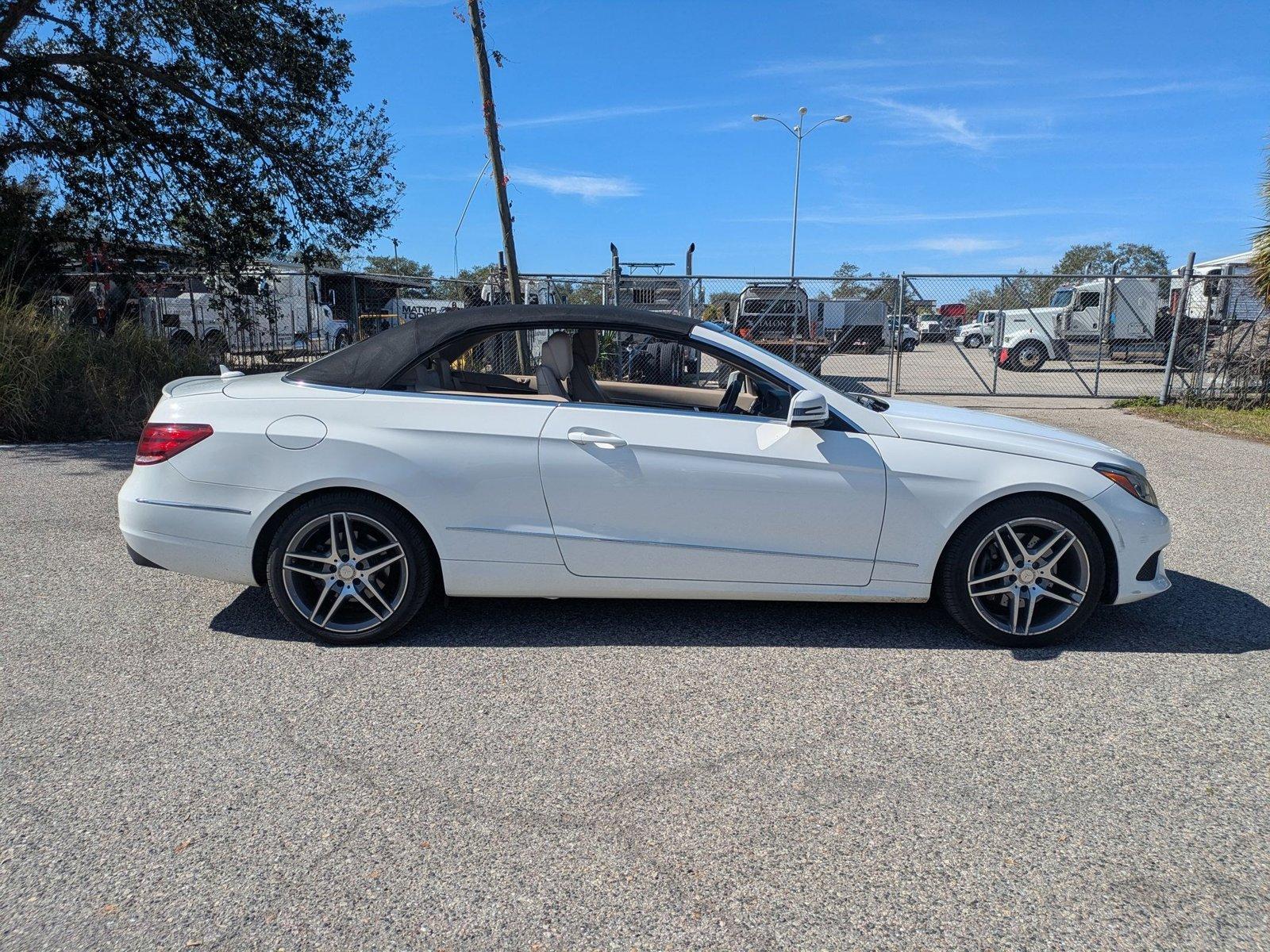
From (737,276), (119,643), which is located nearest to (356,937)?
(119,643)

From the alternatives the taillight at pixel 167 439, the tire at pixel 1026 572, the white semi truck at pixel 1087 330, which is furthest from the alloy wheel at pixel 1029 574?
the white semi truck at pixel 1087 330

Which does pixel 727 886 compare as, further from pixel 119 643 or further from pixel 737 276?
pixel 737 276

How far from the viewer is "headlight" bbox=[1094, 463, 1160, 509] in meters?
3.99

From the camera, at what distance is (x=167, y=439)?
4.01 meters

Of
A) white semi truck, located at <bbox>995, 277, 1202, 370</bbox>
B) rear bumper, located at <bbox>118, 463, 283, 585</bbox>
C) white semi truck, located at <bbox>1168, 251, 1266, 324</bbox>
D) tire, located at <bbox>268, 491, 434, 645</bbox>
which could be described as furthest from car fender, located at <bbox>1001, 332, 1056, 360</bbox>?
rear bumper, located at <bbox>118, 463, 283, 585</bbox>

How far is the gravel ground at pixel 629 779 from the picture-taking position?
226 centimetres

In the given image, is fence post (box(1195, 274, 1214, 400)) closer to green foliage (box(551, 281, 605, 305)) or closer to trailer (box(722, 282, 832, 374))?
trailer (box(722, 282, 832, 374))

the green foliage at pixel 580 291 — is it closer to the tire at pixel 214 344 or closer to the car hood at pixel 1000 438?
the tire at pixel 214 344

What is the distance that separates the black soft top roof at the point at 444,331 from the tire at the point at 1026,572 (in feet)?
5.49

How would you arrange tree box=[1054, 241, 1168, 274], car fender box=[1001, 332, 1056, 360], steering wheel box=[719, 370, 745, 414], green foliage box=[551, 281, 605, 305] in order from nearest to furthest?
steering wheel box=[719, 370, 745, 414] → green foliage box=[551, 281, 605, 305] → car fender box=[1001, 332, 1056, 360] → tree box=[1054, 241, 1168, 274]

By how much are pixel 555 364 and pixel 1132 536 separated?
9.20ft

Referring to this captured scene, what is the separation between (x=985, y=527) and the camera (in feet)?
13.0

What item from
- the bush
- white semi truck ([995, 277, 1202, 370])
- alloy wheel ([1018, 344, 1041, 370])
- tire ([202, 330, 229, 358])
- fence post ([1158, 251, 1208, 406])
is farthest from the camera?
alloy wheel ([1018, 344, 1041, 370])

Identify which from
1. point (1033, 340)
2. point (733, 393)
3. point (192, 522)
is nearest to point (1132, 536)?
point (733, 393)
